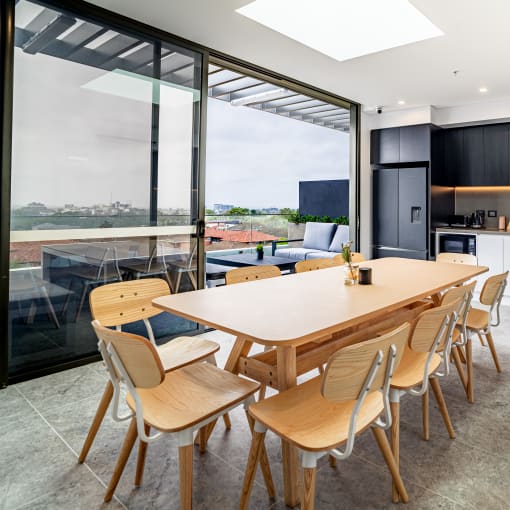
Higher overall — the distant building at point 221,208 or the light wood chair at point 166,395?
the distant building at point 221,208

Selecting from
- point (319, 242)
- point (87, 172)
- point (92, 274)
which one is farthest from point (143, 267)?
point (319, 242)

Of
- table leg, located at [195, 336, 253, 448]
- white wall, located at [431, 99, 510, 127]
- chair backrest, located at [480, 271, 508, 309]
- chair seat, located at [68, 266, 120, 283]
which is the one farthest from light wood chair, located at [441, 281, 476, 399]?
white wall, located at [431, 99, 510, 127]

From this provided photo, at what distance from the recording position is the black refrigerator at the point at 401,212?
5.84 meters

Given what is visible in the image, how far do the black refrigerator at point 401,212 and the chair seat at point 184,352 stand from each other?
178 inches

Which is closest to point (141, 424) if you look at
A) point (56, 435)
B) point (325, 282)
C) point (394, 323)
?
point (56, 435)

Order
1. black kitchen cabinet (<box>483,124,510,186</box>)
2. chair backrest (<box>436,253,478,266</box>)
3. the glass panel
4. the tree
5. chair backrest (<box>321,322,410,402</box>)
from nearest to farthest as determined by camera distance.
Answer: chair backrest (<box>321,322,410,402</box>)
the glass panel
chair backrest (<box>436,253,478,266</box>)
black kitchen cabinet (<box>483,124,510,186</box>)
the tree

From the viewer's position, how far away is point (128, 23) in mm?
3240

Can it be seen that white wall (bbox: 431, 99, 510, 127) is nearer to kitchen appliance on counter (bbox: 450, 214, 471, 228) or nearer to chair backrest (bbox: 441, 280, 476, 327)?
kitchen appliance on counter (bbox: 450, 214, 471, 228)

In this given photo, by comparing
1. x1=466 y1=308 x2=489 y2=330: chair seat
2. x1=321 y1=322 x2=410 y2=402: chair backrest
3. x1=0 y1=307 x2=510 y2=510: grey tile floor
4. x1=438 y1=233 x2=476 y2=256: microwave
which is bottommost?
x1=0 y1=307 x2=510 y2=510: grey tile floor

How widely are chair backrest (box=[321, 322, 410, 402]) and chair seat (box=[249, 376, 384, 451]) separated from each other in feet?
0.52

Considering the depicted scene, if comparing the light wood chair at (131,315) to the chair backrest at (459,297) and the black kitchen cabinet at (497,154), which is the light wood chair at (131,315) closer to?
the chair backrest at (459,297)

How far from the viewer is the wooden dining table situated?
5.26 ft

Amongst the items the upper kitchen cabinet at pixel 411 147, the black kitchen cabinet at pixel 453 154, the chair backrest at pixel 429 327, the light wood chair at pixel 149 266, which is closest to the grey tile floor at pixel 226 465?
the chair backrest at pixel 429 327

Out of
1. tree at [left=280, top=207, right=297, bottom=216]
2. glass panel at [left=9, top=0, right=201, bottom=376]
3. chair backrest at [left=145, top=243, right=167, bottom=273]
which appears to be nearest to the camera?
glass panel at [left=9, top=0, right=201, bottom=376]
